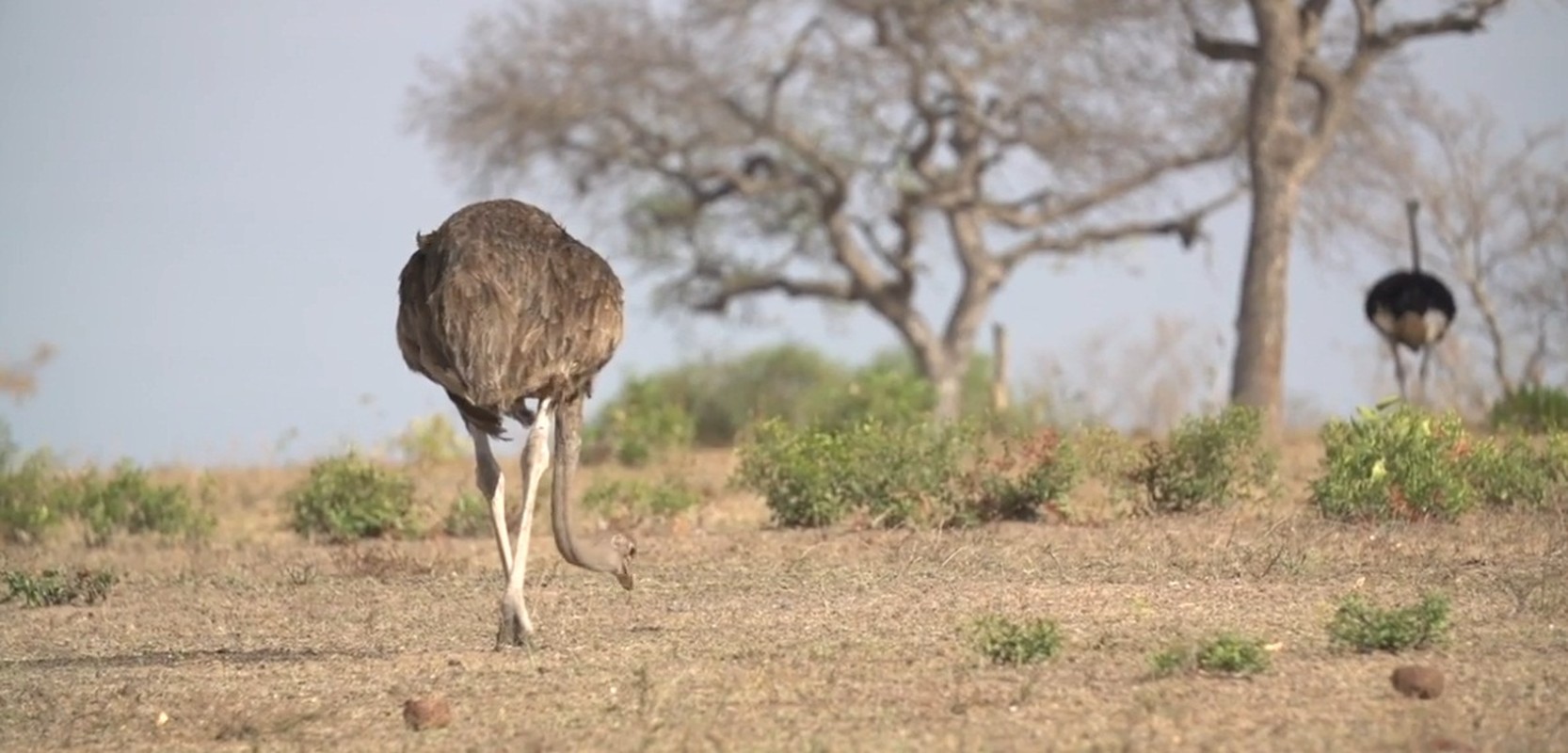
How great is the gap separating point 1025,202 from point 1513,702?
32.5m

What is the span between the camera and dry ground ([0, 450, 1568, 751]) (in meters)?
6.85

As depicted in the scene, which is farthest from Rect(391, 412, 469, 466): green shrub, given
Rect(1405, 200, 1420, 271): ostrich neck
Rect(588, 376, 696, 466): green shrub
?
Rect(1405, 200, 1420, 271): ostrich neck

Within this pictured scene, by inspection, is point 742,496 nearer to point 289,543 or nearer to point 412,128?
point 289,543

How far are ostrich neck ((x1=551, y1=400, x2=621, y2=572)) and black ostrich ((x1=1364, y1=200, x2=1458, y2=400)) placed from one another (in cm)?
1711

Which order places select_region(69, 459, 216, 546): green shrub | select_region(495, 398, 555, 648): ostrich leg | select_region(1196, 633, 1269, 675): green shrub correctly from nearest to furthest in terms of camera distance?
select_region(1196, 633, 1269, 675): green shrub < select_region(495, 398, 555, 648): ostrich leg < select_region(69, 459, 216, 546): green shrub

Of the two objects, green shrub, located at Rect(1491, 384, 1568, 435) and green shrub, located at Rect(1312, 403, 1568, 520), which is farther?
green shrub, located at Rect(1491, 384, 1568, 435)

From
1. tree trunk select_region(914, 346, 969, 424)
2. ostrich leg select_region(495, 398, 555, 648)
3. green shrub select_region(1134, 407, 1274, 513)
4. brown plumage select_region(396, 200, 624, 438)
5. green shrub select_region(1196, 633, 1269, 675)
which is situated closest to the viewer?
green shrub select_region(1196, 633, 1269, 675)

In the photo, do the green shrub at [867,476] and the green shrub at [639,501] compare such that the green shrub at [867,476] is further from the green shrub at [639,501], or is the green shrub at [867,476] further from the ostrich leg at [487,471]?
the ostrich leg at [487,471]

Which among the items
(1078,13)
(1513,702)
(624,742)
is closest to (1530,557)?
(1513,702)

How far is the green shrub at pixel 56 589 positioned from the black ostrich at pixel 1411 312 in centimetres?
1626

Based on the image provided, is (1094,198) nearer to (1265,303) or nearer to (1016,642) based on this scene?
(1265,303)

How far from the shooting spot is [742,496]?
1684 centimetres

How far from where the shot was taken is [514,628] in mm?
8617

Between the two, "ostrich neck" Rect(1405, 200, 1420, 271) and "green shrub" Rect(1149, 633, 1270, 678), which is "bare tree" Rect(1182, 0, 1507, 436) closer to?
"ostrich neck" Rect(1405, 200, 1420, 271)
